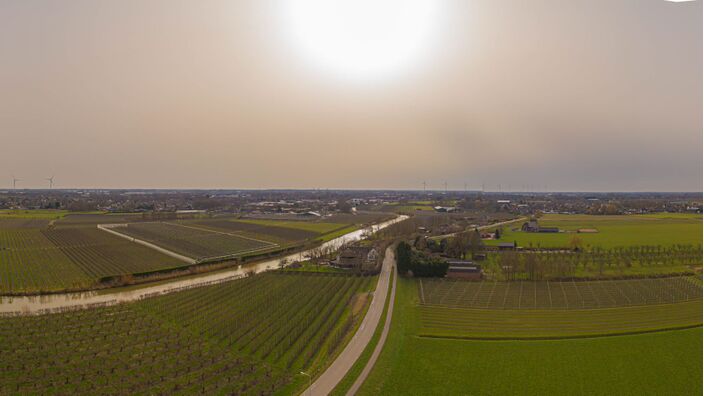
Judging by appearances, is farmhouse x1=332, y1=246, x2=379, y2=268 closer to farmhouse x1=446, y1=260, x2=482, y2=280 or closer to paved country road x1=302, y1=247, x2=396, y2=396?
paved country road x1=302, y1=247, x2=396, y2=396

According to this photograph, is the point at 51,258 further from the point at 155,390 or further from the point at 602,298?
the point at 602,298

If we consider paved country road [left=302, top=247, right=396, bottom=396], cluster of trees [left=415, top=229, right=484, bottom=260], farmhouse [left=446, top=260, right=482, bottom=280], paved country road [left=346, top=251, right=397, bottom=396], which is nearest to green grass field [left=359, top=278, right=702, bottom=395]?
paved country road [left=346, top=251, right=397, bottom=396]

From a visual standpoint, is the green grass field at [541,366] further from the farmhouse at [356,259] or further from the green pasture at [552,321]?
the farmhouse at [356,259]

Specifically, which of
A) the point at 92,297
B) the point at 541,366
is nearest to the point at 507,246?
the point at 541,366

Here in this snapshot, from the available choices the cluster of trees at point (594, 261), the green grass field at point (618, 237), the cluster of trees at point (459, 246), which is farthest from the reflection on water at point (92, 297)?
the green grass field at point (618, 237)

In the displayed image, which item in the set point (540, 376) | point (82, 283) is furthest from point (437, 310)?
point (82, 283)

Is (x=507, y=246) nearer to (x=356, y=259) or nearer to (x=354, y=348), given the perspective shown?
(x=356, y=259)

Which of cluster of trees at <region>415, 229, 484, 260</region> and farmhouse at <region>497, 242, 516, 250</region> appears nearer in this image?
cluster of trees at <region>415, 229, 484, 260</region>
